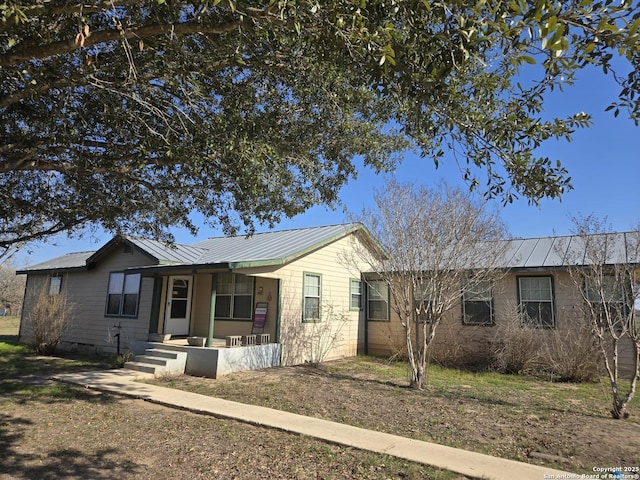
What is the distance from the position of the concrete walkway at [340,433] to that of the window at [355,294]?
8.10 meters

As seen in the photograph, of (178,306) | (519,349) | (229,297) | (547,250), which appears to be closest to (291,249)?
(229,297)

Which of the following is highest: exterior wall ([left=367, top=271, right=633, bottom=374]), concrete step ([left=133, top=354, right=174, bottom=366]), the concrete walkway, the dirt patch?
exterior wall ([left=367, top=271, right=633, bottom=374])

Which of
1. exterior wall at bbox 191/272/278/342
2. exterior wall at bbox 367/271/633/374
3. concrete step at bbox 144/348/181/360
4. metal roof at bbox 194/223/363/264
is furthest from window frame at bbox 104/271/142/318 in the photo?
exterior wall at bbox 367/271/633/374

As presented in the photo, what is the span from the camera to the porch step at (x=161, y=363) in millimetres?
10805

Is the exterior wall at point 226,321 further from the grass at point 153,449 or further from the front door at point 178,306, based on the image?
the grass at point 153,449

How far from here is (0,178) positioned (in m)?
8.81

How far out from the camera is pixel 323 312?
Result: 14.4 metres

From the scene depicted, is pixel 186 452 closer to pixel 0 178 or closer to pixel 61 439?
pixel 61 439

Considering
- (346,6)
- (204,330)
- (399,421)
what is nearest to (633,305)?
(399,421)

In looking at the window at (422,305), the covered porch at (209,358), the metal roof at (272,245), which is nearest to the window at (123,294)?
the metal roof at (272,245)

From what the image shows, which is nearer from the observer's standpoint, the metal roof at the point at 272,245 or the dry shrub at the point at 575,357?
the dry shrub at the point at 575,357

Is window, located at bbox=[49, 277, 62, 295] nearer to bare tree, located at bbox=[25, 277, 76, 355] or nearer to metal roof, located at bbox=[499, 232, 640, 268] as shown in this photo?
bare tree, located at bbox=[25, 277, 76, 355]

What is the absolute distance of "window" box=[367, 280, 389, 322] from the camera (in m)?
15.8

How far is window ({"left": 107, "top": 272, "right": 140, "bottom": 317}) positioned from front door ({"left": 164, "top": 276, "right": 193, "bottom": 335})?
1.35 meters
